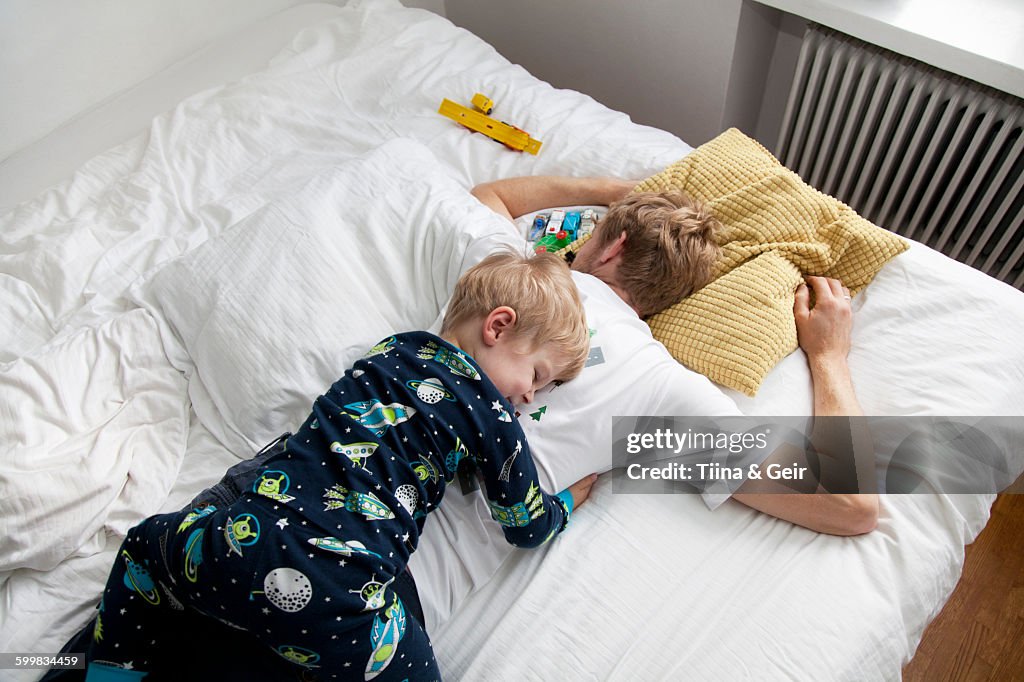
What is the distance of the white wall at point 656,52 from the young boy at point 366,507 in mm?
1124

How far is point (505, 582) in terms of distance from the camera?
1.03 m

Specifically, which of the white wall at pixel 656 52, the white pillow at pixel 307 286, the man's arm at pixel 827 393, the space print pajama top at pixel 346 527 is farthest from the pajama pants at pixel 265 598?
the white wall at pixel 656 52

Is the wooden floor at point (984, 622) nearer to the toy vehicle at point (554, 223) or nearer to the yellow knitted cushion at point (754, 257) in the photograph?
the yellow knitted cushion at point (754, 257)

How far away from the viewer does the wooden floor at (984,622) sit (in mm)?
1388

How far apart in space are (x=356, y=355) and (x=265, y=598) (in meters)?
0.44

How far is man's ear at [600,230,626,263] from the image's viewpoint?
1.26 metres

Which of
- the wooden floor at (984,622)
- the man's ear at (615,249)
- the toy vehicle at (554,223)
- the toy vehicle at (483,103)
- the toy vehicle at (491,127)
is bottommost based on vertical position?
the wooden floor at (984,622)

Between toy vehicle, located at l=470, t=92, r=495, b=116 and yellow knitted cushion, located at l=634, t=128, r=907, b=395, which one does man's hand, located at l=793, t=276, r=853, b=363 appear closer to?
yellow knitted cushion, located at l=634, t=128, r=907, b=395

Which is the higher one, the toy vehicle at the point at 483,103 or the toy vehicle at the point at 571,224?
the toy vehicle at the point at 483,103

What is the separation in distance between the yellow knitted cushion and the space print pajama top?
15.2 inches

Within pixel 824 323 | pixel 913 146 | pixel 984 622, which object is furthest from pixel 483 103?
pixel 984 622

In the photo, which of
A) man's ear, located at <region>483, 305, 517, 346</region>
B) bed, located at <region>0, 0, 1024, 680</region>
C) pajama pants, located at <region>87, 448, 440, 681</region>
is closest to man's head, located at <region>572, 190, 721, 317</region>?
bed, located at <region>0, 0, 1024, 680</region>

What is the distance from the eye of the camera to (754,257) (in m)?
1.29

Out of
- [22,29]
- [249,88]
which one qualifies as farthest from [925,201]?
[22,29]
